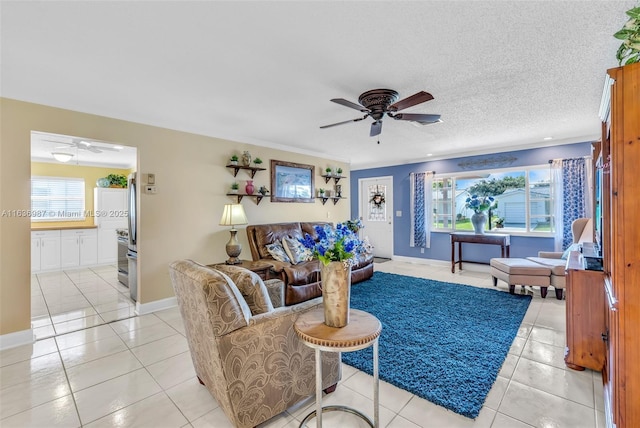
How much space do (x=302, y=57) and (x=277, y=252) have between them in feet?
8.86

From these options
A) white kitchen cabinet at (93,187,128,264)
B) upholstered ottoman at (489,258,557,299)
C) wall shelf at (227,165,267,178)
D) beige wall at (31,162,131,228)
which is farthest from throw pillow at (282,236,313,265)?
beige wall at (31,162,131,228)

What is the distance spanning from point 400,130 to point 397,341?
2804 millimetres

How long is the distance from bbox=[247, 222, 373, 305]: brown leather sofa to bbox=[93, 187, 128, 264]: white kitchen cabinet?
427 centimetres

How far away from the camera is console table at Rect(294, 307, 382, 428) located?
1385mm

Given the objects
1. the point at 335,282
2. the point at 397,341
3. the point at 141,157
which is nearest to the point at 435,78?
the point at 335,282

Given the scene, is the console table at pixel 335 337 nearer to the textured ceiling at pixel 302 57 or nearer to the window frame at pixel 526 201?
the textured ceiling at pixel 302 57

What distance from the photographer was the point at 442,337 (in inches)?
108

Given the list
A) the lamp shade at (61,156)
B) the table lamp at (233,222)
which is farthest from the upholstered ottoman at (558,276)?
the lamp shade at (61,156)

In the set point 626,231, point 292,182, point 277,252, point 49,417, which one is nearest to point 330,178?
point 292,182

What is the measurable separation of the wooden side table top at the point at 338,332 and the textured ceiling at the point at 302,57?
5.79 ft

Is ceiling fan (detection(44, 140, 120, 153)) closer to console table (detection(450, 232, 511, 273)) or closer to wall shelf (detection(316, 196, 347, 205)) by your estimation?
wall shelf (detection(316, 196, 347, 205))

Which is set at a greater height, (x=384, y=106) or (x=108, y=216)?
(x=384, y=106)

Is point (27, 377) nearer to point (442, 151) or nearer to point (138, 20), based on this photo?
point (138, 20)

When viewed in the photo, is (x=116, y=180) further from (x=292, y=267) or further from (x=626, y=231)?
(x=626, y=231)
